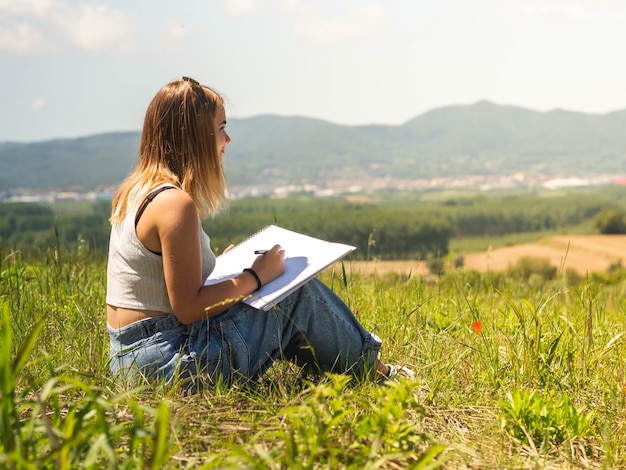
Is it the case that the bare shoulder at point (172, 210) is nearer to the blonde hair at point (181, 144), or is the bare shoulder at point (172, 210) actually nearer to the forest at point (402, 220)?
the blonde hair at point (181, 144)

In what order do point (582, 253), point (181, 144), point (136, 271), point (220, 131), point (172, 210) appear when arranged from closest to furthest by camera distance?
point (172, 210) → point (136, 271) → point (181, 144) → point (220, 131) → point (582, 253)

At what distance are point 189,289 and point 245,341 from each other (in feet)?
1.09

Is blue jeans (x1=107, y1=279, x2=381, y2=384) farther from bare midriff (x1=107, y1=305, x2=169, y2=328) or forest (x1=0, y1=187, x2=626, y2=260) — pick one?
forest (x1=0, y1=187, x2=626, y2=260)

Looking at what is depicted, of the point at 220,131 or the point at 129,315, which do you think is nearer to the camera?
the point at 129,315

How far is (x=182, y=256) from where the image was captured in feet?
7.38

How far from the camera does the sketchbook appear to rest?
2.39 metres

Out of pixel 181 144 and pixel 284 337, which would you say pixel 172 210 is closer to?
pixel 181 144

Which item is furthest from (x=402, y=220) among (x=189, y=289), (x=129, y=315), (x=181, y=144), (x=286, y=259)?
(x=189, y=289)

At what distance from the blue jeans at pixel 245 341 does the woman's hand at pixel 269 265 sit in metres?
0.11

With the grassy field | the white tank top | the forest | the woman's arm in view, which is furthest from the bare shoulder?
the forest

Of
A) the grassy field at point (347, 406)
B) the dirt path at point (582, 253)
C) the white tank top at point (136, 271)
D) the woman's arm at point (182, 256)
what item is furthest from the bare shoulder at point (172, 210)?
the dirt path at point (582, 253)

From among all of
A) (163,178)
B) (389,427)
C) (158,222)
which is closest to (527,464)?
(389,427)

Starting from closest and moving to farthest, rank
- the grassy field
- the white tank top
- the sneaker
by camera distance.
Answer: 1. the grassy field
2. the white tank top
3. the sneaker

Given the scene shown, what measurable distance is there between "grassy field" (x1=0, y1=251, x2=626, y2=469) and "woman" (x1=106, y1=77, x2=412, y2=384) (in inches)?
4.4
